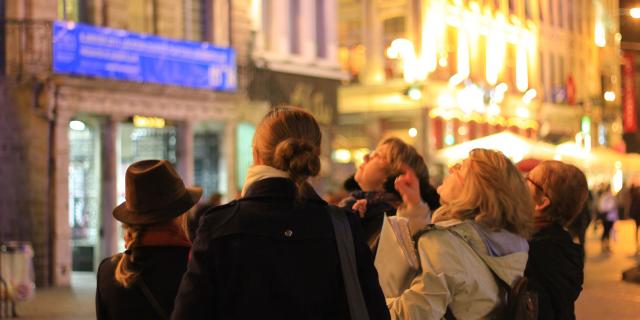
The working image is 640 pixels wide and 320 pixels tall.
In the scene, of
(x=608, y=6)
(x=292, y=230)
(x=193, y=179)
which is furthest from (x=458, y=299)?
(x=608, y=6)

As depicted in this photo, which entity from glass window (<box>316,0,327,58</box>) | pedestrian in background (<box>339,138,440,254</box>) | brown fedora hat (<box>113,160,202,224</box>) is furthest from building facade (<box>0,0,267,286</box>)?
brown fedora hat (<box>113,160,202,224</box>)

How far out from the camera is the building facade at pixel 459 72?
39281 millimetres

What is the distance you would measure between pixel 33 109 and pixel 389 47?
21.5 meters

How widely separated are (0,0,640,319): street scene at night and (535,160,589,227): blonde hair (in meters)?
0.01

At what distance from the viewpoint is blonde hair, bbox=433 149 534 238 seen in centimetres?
498

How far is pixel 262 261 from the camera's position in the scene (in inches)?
146

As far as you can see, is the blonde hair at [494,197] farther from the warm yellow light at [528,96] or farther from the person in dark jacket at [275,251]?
the warm yellow light at [528,96]

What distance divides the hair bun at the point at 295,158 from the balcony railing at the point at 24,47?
55.9 feet

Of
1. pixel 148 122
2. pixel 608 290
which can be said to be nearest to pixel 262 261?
pixel 608 290

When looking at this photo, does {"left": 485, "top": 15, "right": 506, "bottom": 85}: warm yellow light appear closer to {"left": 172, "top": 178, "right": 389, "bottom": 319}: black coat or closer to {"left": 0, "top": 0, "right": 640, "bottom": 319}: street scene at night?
{"left": 0, "top": 0, "right": 640, "bottom": 319}: street scene at night

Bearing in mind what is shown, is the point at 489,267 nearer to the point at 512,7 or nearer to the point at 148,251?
the point at 148,251

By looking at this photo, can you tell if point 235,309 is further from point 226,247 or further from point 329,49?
point 329,49

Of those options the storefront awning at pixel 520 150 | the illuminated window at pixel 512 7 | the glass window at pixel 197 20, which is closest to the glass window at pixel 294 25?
the glass window at pixel 197 20

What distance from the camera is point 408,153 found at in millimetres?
6586
